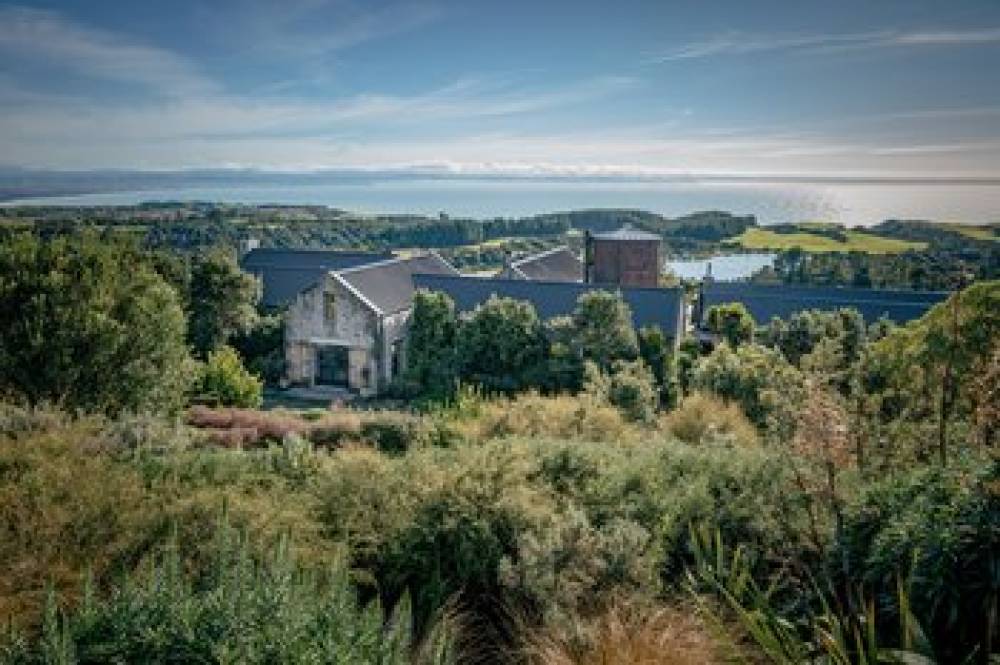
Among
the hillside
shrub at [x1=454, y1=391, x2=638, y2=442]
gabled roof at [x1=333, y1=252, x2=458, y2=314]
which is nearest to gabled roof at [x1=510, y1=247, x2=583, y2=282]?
gabled roof at [x1=333, y1=252, x2=458, y2=314]

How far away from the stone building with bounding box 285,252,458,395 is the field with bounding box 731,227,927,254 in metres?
30.9

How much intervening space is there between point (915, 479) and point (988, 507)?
79 centimetres

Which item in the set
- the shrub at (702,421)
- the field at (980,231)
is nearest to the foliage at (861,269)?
the field at (980,231)

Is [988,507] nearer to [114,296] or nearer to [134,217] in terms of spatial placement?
[114,296]

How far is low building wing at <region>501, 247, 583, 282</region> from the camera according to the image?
41.2 meters

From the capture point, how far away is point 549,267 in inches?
1757

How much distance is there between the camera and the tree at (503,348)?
2475cm

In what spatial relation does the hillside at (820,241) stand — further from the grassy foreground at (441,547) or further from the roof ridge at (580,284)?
the grassy foreground at (441,547)

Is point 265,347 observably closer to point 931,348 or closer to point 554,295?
point 554,295

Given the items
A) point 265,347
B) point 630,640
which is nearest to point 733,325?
point 265,347

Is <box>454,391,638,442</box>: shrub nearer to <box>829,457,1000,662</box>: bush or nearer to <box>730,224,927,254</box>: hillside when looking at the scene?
<box>829,457,1000,662</box>: bush

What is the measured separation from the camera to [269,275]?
42906mm

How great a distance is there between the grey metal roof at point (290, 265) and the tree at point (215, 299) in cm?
919

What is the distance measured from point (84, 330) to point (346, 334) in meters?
14.6
